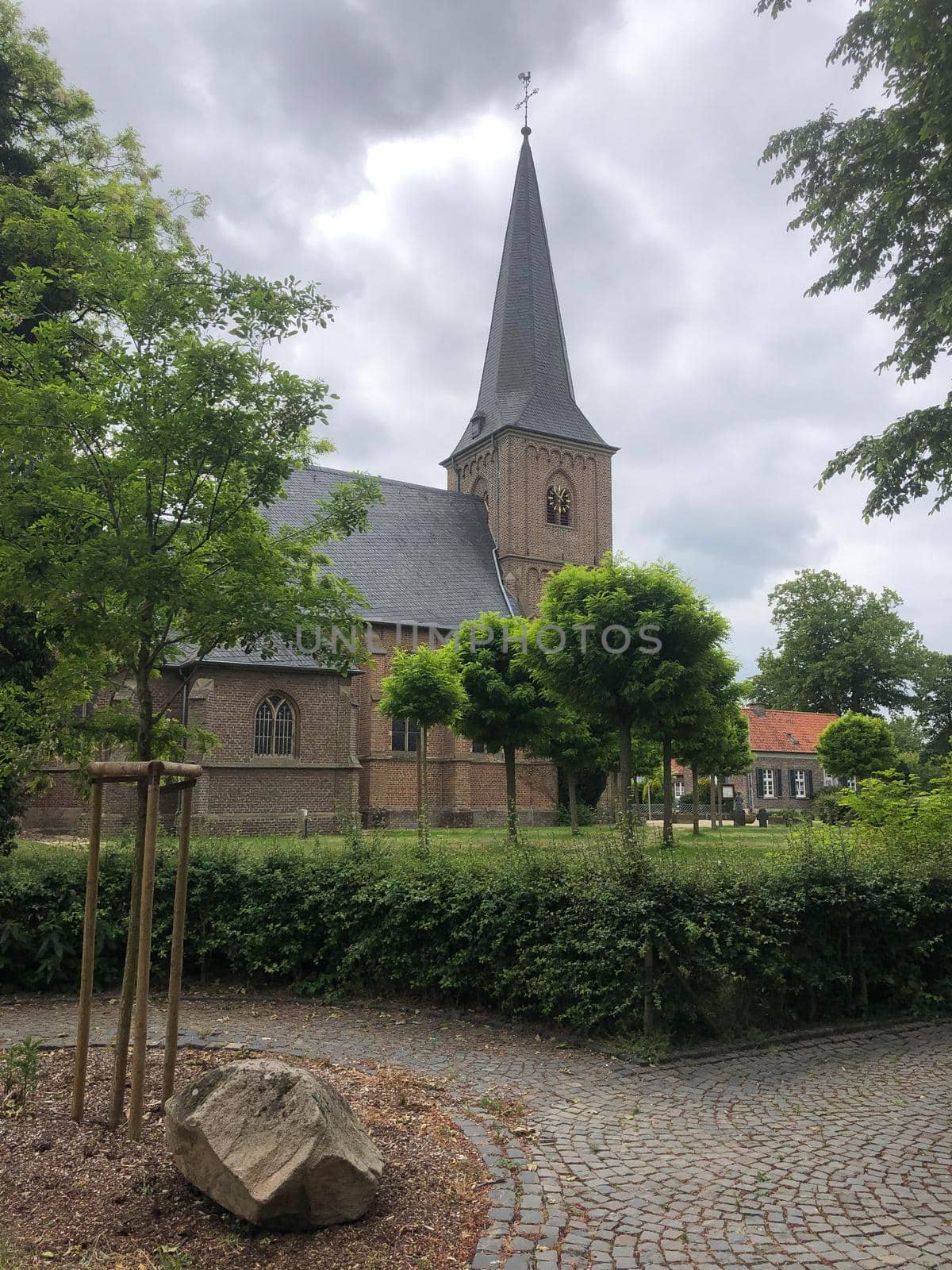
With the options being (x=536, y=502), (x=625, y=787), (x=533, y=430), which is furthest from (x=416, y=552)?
(x=625, y=787)

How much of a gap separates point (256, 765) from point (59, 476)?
21.9 m

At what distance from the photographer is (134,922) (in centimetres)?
584

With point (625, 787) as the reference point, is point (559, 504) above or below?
above

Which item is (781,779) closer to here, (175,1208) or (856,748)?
(856,748)

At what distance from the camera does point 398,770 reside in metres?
32.3

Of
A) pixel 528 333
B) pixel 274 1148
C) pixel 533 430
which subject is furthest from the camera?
pixel 528 333

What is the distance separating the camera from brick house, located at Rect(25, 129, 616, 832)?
27.4 metres

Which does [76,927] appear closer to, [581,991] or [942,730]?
[581,991]

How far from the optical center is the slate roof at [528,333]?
40906 mm

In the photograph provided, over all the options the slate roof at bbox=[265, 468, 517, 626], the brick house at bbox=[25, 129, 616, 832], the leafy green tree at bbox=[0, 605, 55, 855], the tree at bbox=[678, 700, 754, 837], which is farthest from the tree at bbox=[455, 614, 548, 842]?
the leafy green tree at bbox=[0, 605, 55, 855]

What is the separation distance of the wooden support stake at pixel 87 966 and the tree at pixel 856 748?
3594cm

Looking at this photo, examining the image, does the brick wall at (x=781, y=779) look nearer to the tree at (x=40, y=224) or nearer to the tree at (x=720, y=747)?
the tree at (x=720, y=747)

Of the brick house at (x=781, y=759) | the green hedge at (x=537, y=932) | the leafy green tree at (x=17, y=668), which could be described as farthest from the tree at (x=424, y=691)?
the brick house at (x=781, y=759)

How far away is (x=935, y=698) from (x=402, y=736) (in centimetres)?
3670
